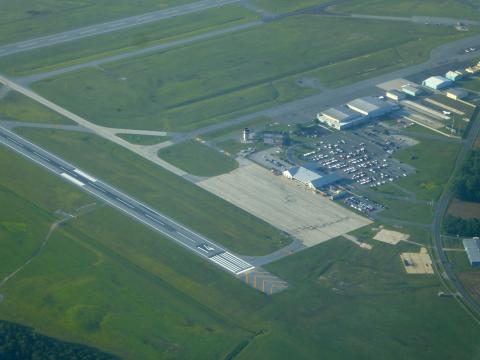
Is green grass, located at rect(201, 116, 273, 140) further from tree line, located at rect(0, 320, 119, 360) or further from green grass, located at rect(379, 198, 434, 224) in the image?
tree line, located at rect(0, 320, 119, 360)

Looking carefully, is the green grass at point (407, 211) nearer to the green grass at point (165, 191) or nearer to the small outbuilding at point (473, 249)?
the small outbuilding at point (473, 249)

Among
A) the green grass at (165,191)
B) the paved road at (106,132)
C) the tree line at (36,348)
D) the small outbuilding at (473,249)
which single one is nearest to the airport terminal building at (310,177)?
the green grass at (165,191)

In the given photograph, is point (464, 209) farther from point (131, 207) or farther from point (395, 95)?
point (131, 207)

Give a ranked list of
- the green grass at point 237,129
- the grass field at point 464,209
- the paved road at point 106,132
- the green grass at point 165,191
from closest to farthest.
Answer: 1. the green grass at point 165,191
2. the grass field at point 464,209
3. the paved road at point 106,132
4. the green grass at point 237,129

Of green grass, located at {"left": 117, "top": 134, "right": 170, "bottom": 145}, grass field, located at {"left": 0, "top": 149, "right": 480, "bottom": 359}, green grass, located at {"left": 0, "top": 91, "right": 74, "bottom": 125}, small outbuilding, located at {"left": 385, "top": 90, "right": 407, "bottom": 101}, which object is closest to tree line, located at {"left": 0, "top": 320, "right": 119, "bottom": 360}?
grass field, located at {"left": 0, "top": 149, "right": 480, "bottom": 359}

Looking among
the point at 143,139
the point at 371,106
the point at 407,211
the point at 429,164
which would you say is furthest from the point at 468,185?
the point at 143,139
